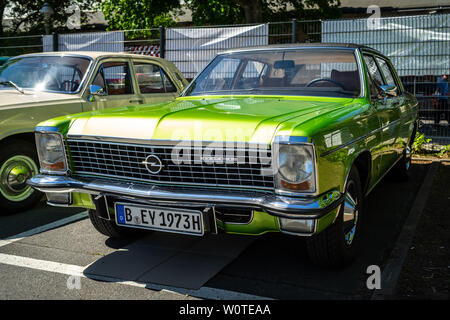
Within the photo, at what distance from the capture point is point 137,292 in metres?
3.05

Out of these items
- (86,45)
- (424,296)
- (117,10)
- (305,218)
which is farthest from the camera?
(117,10)

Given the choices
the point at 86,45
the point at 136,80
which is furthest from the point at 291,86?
the point at 86,45

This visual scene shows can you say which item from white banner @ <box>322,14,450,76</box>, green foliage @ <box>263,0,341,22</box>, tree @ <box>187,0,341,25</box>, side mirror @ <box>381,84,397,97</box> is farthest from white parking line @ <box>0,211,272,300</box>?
green foliage @ <box>263,0,341,22</box>

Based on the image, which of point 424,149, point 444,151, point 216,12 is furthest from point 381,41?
point 216,12

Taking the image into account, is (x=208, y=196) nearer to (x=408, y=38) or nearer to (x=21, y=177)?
(x=21, y=177)

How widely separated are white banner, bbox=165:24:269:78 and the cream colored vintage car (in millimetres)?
3062

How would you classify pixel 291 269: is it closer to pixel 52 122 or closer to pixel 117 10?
pixel 52 122

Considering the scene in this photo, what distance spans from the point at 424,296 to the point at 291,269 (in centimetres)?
92

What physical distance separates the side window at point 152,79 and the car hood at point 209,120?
273cm

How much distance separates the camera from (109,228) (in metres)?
3.99

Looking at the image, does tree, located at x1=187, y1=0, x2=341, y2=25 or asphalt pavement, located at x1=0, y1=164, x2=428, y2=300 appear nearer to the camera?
asphalt pavement, located at x1=0, y1=164, x2=428, y2=300

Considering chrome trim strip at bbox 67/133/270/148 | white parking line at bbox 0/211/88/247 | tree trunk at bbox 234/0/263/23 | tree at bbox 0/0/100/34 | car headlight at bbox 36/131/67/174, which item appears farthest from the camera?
tree at bbox 0/0/100/34

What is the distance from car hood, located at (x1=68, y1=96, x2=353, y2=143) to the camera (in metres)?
2.82

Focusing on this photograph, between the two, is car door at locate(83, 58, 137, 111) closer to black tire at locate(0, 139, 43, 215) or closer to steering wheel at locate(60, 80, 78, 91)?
steering wheel at locate(60, 80, 78, 91)
